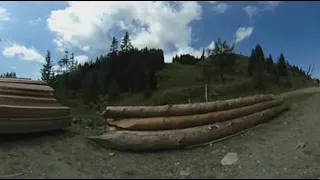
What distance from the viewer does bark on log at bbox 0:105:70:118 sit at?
5359 mm

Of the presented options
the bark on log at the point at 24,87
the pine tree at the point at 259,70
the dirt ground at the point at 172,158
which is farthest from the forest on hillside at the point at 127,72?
the dirt ground at the point at 172,158

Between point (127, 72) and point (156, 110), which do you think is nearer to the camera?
point (156, 110)

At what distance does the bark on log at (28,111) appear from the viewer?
536 cm

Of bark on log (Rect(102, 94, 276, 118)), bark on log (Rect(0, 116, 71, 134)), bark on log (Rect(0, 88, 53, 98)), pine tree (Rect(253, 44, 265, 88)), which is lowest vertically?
bark on log (Rect(0, 116, 71, 134))

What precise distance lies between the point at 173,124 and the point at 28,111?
8.00ft

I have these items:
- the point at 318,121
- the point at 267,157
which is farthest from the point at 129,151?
the point at 318,121

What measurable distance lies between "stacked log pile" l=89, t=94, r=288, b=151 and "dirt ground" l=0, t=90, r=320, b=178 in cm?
15

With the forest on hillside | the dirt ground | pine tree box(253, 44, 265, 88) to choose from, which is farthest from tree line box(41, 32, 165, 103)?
the dirt ground

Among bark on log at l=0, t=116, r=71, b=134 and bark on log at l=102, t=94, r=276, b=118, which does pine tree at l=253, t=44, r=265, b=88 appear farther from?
bark on log at l=0, t=116, r=71, b=134

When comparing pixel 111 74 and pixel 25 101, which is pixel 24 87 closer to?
pixel 25 101

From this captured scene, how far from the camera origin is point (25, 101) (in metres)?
5.77

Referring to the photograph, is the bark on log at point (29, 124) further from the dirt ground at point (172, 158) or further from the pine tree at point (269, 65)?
the pine tree at point (269, 65)

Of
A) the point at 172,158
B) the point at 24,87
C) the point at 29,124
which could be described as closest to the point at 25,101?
the point at 24,87

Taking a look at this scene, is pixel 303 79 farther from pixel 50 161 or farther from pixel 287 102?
pixel 50 161
